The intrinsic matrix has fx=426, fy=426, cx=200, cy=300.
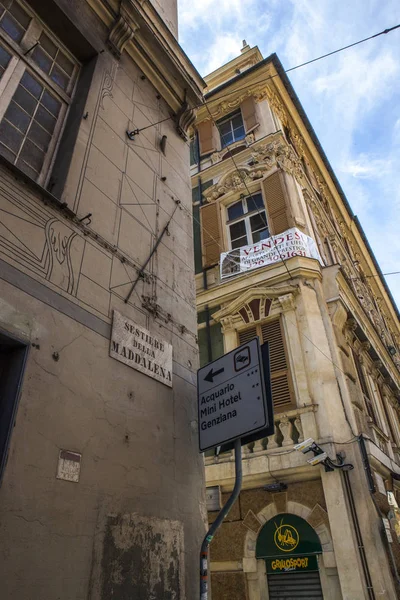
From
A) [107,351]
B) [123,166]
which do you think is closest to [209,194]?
[123,166]

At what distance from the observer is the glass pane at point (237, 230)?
1239 centimetres

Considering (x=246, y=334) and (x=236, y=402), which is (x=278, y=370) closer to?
(x=246, y=334)

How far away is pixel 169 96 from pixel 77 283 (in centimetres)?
481

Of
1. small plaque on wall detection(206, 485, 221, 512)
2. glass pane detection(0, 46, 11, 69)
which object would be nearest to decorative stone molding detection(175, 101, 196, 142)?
glass pane detection(0, 46, 11, 69)

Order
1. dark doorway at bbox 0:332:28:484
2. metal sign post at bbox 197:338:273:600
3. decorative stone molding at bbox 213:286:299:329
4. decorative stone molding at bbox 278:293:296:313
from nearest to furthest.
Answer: dark doorway at bbox 0:332:28:484, metal sign post at bbox 197:338:273:600, decorative stone molding at bbox 278:293:296:313, decorative stone molding at bbox 213:286:299:329

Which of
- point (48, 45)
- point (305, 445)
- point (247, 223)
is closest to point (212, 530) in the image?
point (305, 445)

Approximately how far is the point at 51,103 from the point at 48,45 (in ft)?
3.24

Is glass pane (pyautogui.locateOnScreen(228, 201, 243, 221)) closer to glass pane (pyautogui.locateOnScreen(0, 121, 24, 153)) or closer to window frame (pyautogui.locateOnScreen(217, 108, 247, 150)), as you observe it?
window frame (pyautogui.locateOnScreen(217, 108, 247, 150))

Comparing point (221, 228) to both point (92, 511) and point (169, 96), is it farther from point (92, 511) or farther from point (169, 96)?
point (92, 511)

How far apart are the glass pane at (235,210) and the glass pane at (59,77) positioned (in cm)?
780

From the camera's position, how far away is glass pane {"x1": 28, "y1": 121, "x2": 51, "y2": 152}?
4.66 m

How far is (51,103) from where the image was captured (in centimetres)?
510

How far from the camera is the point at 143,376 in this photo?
4.23m

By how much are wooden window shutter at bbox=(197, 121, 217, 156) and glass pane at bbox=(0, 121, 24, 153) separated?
11039mm
